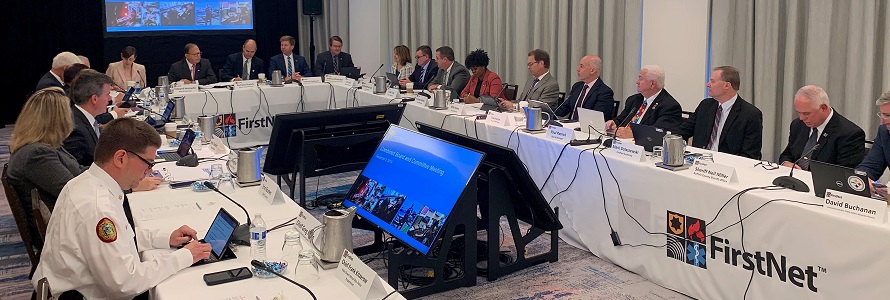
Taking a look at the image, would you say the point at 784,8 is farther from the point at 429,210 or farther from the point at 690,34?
the point at 429,210

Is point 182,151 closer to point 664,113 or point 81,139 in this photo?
point 81,139

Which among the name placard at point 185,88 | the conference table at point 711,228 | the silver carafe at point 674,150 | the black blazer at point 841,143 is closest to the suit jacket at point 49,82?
the name placard at point 185,88

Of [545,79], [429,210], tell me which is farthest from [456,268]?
[545,79]

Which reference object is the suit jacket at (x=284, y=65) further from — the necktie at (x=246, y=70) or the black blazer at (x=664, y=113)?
the black blazer at (x=664, y=113)

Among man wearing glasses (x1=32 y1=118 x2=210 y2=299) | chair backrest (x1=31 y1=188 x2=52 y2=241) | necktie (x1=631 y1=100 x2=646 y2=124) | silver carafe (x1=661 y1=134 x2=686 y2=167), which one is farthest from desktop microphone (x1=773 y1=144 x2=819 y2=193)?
chair backrest (x1=31 y1=188 x2=52 y2=241)

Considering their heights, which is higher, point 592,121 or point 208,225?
point 592,121

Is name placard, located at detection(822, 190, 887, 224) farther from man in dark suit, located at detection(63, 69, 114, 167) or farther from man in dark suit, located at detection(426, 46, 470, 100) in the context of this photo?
man in dark suit, located at detection(426, 46, 470, 100)

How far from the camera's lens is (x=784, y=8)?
632 cm

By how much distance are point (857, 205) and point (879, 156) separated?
1.14 meters

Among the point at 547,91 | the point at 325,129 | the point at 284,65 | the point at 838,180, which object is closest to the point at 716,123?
the point at 838,180

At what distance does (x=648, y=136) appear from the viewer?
4113 mm

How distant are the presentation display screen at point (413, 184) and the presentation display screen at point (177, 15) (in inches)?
317

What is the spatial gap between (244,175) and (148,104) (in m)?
3.53

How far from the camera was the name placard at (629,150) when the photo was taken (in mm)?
4004
